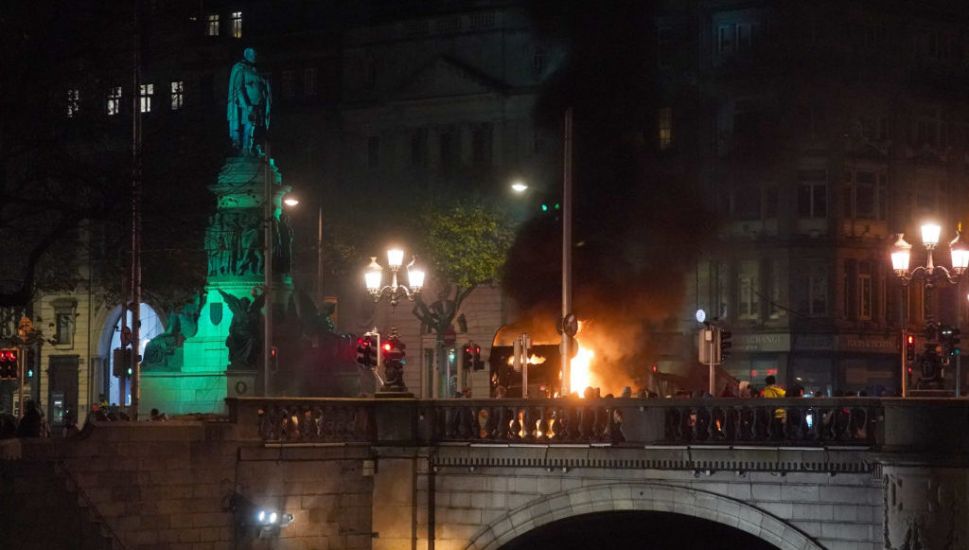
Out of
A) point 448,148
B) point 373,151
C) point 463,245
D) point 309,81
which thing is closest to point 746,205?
point 463,245

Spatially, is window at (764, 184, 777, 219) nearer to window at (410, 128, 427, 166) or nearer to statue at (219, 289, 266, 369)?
window at (410, 128, 427, 166)

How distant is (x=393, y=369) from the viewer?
138ft

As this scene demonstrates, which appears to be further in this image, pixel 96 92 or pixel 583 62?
pixel 583 62

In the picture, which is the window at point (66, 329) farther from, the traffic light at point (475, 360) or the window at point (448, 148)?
the traffic light at point (475, 360)

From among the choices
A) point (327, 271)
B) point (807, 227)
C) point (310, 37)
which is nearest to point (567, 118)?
point (807, 227)

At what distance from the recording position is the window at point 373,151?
9612cm

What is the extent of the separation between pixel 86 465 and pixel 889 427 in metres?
13.9

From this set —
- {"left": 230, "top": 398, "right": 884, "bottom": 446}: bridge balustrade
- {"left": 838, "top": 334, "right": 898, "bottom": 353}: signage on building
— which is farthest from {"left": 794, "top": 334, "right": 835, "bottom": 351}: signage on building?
{"left": 230, "top": 398, "right": 884, "bottom": 446}: bridge balustrade

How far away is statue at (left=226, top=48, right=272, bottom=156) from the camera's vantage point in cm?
5772

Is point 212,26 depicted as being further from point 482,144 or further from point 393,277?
point 393,277

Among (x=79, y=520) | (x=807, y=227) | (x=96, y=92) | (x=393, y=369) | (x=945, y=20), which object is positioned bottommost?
(x=79, y=520)

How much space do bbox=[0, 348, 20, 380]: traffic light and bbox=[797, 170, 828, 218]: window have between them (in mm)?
42544

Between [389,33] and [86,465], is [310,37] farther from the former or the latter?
[86,465]

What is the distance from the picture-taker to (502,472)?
4009 centimetres
